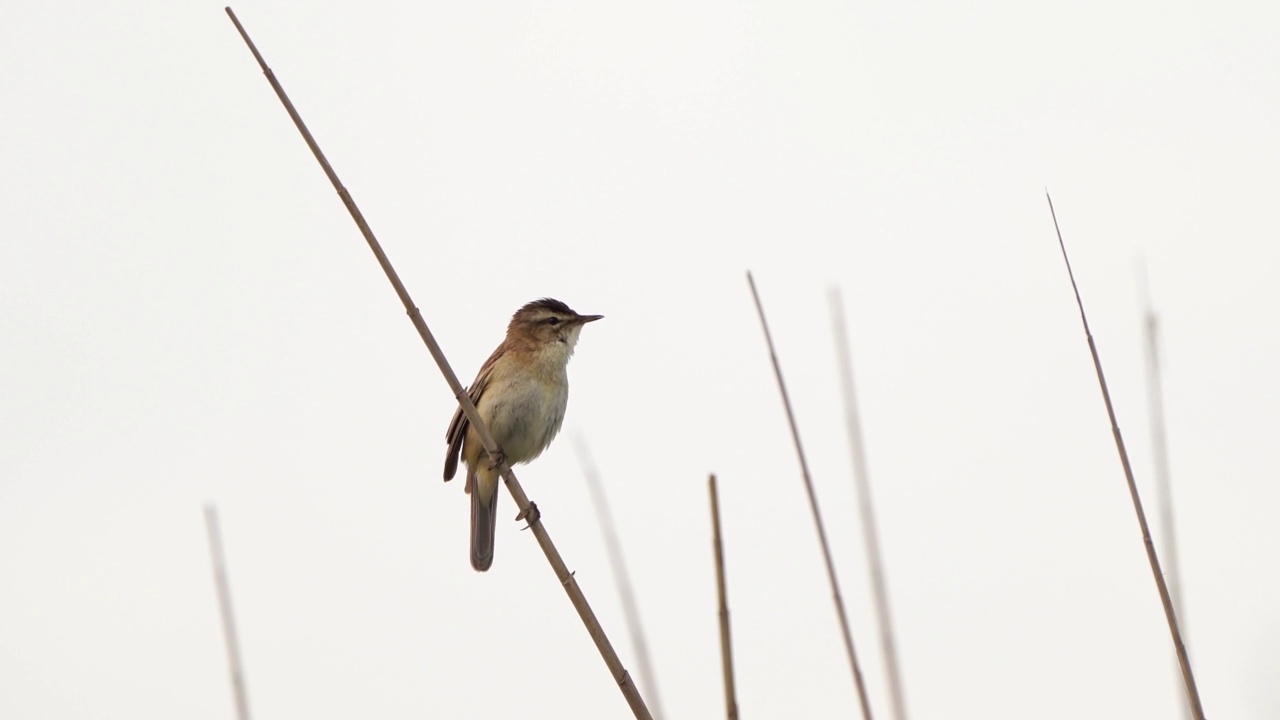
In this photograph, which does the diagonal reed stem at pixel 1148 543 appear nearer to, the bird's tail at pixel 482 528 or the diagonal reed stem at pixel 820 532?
the diagonal reed stem at pixel 820 532

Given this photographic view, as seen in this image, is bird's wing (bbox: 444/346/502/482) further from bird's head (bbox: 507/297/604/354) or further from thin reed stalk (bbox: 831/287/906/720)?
thin reed stalk (bbox: 831/287/906/720)

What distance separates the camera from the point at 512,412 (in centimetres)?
673

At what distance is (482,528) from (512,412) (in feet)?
2.18

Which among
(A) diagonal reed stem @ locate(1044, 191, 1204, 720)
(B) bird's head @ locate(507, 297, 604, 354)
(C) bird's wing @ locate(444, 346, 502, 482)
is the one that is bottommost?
(A) diagonal reed stem @ locate(1044, 191, 1204, 720)

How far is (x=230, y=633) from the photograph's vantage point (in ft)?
13.6

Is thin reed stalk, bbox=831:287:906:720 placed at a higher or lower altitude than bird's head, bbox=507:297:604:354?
lower

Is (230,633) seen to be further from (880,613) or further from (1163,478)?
(1163,478)

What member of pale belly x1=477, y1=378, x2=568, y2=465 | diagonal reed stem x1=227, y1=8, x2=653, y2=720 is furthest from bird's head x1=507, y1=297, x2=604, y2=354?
diagonal reed stem x1=227, y1=8, x2=653, y2=720

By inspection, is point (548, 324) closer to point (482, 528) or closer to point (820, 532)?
point (482, 528)

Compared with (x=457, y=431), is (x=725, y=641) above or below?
below

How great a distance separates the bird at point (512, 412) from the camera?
6.73 meters

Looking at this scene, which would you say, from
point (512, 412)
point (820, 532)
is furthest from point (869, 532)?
point (512, 412)

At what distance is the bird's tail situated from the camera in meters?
6.77

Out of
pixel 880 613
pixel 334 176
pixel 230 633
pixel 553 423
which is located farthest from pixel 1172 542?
pixel 553 423
